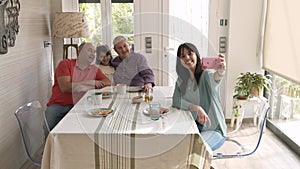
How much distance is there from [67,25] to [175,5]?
128 cm

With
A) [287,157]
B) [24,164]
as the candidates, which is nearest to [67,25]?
[24,164]

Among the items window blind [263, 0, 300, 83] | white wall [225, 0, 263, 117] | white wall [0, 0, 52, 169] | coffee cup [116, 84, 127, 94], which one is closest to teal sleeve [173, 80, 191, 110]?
coffee cup [116, 84, 127, 94]

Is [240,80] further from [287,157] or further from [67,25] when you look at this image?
[67,25]

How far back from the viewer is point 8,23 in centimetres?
255

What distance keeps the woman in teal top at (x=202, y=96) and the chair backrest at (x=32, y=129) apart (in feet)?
3.38

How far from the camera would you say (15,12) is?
2707 mm

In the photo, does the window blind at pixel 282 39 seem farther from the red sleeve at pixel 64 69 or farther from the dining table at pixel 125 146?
the red sleeve at pixel 64 69

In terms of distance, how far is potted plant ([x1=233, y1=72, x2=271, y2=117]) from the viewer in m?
3.51

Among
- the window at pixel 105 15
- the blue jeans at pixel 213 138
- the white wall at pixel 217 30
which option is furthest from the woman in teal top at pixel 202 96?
the window at pixel 105 15

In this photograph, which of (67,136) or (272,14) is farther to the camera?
(272,14)

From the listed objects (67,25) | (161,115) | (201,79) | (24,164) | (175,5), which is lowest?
(24,164)

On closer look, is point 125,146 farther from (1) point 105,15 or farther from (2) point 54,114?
(1) point 105,15

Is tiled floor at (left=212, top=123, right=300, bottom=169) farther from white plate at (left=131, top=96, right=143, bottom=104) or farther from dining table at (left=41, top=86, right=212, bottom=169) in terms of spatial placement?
dining table at (left=41, top=86, right=212, bottom=169)

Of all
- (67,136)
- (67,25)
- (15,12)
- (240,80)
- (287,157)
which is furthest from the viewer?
(240,80)
